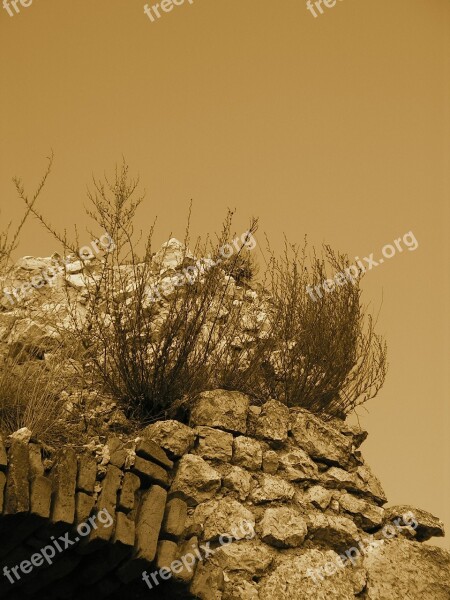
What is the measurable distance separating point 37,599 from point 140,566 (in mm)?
667

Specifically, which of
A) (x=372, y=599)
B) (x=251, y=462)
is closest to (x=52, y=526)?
(x=251, y=462)

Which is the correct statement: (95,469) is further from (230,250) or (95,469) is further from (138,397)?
(230,250)

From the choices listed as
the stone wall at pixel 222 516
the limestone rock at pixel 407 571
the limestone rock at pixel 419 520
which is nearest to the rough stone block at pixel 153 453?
the stone wall at pixel 222 516

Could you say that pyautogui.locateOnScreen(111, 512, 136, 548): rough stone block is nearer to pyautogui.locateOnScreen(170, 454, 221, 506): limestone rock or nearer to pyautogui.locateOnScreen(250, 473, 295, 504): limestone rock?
pyautogui.locateOnScreen(170, 454, 221, 506): limestone rock

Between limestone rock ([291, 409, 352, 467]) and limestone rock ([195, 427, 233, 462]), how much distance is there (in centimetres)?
54

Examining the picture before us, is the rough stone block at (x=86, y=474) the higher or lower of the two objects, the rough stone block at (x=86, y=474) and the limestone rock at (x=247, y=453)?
the higher

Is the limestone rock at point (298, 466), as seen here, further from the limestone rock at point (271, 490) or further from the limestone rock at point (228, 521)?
the limestone rock at point (228, 521)

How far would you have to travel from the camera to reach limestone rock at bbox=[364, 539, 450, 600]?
14.1 ft

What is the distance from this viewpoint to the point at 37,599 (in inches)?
159

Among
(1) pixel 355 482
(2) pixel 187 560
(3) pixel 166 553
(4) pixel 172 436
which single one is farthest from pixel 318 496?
(3) pixel 166 553

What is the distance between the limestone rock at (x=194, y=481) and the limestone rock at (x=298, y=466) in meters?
0.51

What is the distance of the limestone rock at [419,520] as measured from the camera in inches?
187

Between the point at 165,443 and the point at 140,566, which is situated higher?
the point at 165,443

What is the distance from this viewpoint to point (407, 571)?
173 inches
